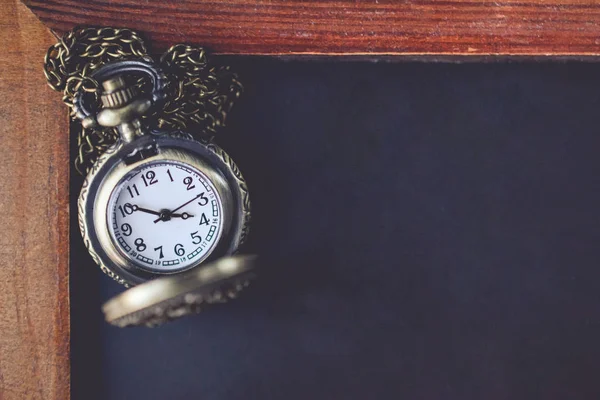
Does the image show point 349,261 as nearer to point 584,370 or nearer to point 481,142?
point 481,142

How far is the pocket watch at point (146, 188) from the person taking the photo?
0.96 meters

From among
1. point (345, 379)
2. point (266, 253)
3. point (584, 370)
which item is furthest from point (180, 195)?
point (584, 370)

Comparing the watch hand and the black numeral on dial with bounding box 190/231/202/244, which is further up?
the watch hand

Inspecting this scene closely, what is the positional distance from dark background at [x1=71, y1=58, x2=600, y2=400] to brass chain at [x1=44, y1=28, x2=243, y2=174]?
0.15ft

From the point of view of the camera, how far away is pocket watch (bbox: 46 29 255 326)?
3.15 feet

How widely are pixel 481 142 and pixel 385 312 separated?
1.04ft

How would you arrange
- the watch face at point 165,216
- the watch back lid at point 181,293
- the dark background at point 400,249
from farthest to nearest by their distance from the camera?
the dark background at point 400,249
the watch face at point 165,216
the watch back lid at point 181,293

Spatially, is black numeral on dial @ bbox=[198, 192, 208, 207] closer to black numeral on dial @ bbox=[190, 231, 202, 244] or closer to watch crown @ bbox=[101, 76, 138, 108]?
black numeral on dial @ bbox=[190, 231, 202, 244]

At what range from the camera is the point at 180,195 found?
0.97 m

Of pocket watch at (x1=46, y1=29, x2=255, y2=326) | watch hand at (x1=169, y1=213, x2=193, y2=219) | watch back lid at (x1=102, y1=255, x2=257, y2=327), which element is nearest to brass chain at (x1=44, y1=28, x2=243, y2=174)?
pocket watch at (x1=46, y1=29, x2=255, y2=326)

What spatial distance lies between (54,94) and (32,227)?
197mm

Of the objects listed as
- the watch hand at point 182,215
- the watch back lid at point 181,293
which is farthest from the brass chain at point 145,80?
the watch back lid at point 181,293

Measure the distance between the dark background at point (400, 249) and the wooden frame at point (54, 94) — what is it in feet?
0.21

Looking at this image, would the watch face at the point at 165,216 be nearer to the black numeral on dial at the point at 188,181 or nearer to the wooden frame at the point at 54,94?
the black numeral on dial at the point at 188,181
